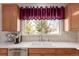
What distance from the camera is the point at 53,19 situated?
436 centimetres

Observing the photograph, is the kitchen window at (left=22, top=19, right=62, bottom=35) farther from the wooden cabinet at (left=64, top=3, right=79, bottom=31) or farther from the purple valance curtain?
the wooden cabinet at (left=64, top=3, right=79, bottom=31)

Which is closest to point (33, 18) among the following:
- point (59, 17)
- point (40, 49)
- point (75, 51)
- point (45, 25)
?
point (45, 25)

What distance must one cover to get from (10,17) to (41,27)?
0.96 meters

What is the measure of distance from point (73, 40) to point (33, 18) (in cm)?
127

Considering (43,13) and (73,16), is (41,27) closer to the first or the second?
(43,13)

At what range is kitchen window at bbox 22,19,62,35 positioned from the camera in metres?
4.42

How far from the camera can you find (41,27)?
445cm

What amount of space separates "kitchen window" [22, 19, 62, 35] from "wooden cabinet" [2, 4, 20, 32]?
0.49 metres

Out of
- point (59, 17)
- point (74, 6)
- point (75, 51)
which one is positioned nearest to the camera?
point (75, 51)

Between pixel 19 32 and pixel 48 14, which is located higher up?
pixel 48 14

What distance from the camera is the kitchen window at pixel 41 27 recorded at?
174 inches

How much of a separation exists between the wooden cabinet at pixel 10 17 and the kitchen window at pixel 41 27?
0.49 m

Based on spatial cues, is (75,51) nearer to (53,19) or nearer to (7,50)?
(53,19)

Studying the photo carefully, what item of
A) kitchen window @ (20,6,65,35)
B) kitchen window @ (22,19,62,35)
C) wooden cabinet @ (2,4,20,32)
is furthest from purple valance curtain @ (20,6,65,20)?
wooden cabinet @ (2,4,20,32)
